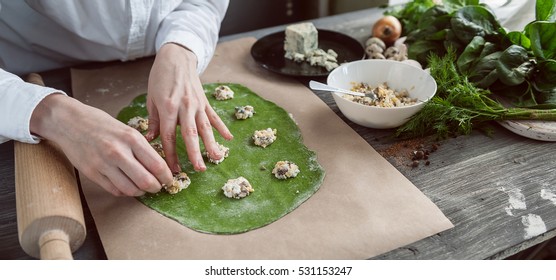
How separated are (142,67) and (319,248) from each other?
0.93m

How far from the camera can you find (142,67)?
1560 millimetres

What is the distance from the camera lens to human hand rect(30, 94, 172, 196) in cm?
94

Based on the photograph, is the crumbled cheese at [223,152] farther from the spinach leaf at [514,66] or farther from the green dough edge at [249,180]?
the spinach leaf at [514,66]

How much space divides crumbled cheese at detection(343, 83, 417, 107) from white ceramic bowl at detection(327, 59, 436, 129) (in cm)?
2

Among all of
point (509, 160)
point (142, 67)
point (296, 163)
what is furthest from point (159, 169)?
point (509, 160)

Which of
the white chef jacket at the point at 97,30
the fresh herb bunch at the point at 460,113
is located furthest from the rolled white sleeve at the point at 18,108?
the fresh herb bunch at the point at 460,113

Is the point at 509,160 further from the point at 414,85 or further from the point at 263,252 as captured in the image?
the point at 263,252

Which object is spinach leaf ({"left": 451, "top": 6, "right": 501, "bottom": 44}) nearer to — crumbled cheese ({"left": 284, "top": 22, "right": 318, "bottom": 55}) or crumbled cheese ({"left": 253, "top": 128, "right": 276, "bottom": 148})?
crumbled cheese ({"left": 284, "top": 22, "right": 318, "bottom": 55})

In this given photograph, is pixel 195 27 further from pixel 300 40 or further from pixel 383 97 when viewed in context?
pixel 383 97

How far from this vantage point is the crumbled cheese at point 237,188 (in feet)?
3.40

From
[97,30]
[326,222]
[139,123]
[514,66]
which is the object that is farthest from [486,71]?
[97,30]

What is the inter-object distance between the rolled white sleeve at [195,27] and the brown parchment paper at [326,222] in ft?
1.32

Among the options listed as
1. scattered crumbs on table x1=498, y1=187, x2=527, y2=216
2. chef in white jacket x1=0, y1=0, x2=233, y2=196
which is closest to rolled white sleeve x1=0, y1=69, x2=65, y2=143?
chef in white jacket x1=0, y1=0, x2=233, y2=196
